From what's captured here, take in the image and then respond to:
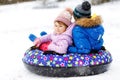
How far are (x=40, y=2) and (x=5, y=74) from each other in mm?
14043

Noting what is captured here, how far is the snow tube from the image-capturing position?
691 centimetres

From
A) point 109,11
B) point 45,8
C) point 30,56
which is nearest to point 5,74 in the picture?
point 30,56

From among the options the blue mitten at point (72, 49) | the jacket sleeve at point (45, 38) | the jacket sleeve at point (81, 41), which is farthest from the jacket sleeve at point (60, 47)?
the jacket sleeve at point (45, 38)

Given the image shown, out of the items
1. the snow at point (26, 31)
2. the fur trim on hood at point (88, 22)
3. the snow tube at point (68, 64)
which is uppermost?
the fur trim on hood at point (88, 22)

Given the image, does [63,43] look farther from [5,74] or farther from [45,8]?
[45,8]

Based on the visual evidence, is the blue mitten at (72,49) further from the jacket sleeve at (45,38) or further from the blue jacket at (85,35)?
the jacket sleeve at (45,38)

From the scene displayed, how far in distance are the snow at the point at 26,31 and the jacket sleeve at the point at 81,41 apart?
0.45 metres

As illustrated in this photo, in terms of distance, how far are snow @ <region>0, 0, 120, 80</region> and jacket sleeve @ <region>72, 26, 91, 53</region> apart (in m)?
0.45

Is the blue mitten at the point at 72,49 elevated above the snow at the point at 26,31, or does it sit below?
above

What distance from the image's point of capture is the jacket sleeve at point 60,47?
7012 mm

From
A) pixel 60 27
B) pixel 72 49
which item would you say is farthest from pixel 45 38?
pixel 72 49

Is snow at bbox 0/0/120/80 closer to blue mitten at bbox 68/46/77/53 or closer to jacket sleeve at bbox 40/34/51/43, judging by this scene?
blue mitten at bbox 68/46/77/53

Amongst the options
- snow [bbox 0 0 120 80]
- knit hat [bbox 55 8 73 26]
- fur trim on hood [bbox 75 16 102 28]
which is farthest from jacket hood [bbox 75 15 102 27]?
snow [bbox 0 0 120 80]

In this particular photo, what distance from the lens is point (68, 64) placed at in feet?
22.6
